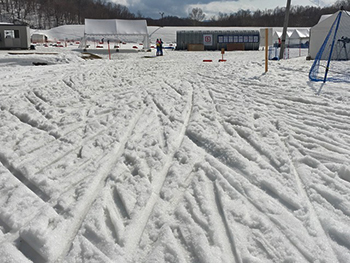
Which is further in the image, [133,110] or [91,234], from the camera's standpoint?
[133,110]

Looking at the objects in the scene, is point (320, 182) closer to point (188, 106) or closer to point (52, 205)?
point (52, 205)

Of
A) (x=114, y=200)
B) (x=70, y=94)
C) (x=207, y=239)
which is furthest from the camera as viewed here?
(x=70, y=94)

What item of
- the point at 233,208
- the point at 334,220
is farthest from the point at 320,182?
the point at 233,208

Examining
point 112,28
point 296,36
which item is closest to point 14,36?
point 112,28

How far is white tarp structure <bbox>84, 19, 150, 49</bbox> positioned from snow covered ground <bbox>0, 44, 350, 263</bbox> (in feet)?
88.0

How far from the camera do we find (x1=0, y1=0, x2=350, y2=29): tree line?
354ft

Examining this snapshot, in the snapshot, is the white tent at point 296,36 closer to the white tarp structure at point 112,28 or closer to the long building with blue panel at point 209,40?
the long building with blue panel at point 209,40

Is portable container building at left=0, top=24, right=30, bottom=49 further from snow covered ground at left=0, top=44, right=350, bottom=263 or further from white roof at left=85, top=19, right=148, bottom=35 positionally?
snow covered ground at left=0, top=44, right=350, bottom=263

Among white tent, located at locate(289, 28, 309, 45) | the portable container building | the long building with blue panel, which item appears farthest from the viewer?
white tent, located at locate(289, 28, 309, 45)

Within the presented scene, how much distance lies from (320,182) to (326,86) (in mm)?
6211

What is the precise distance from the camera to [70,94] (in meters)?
7.61

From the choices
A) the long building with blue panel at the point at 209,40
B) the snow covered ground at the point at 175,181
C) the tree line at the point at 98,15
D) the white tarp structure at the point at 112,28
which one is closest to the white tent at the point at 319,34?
the long building with blue panel at the point at 209,40

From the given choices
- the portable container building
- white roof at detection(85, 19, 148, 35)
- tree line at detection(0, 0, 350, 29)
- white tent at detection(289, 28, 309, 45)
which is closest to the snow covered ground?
the portable container building

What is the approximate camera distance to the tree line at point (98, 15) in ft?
354
